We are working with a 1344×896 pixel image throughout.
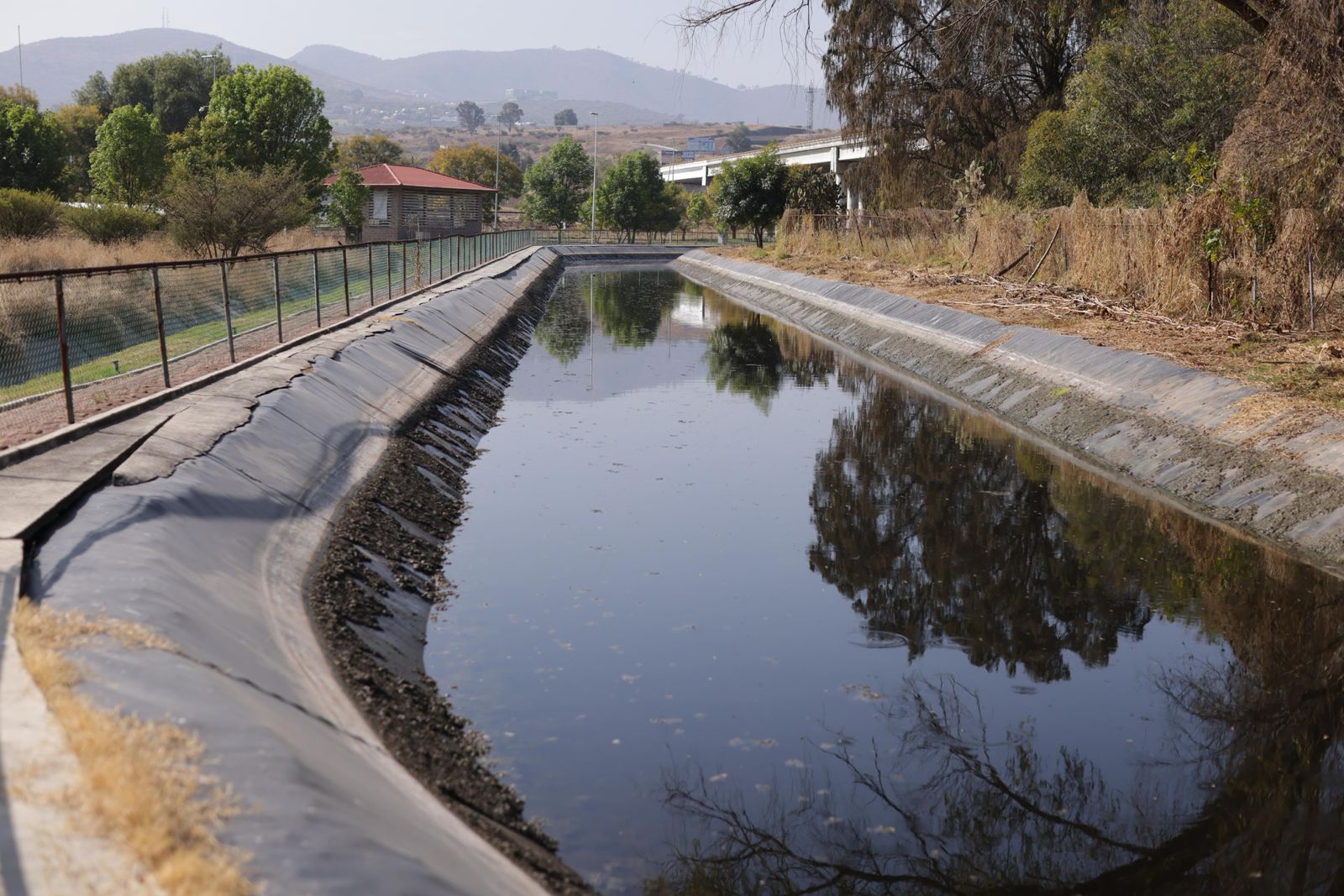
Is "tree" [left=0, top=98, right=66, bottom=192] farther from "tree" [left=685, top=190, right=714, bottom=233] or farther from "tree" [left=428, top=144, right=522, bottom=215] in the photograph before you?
"tree" [left=428, top=144, right=522, bottom=215]

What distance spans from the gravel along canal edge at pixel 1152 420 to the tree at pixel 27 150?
4291cm

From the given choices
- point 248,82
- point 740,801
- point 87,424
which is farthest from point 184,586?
point 248,82

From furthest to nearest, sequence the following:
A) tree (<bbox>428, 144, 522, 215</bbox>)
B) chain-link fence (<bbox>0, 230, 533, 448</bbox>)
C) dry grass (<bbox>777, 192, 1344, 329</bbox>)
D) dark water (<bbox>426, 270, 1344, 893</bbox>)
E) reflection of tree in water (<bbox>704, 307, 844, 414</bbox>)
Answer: tree (<bbox>428, 144, 522, 215</bbox>)
reflection of tree in water (<bbox>704, 307, 844, 414</bbox>)
dry grass (<bbox>777, 192, 1344, 329</bbox>)
chain-link fence (<bbox>0, 230, 533, 448</bbox>)
dark water (<bbox>426, 270, 1344, 893</bbox>)

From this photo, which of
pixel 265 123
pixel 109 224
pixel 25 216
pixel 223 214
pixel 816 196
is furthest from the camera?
pixel 265 123

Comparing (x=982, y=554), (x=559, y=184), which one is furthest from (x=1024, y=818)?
(x=559, y=184)

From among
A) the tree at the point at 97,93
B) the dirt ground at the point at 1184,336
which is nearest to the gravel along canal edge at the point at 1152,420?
the dirt ground at the point at 1184,336

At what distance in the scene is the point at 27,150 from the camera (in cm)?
5172

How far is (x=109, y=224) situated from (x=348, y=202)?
29.8 meters

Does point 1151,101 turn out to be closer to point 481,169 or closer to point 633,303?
point 633,303

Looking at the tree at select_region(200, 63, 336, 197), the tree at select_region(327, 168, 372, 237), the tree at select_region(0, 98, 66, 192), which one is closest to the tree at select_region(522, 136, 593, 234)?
the tree at select_region(327, 168, 372, 237)

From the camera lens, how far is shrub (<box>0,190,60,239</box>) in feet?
107

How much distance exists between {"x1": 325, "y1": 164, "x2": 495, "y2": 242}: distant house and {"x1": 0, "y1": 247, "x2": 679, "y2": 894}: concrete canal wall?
59808 millimetres

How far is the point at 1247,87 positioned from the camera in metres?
23.4

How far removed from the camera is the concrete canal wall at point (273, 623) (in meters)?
4.28
